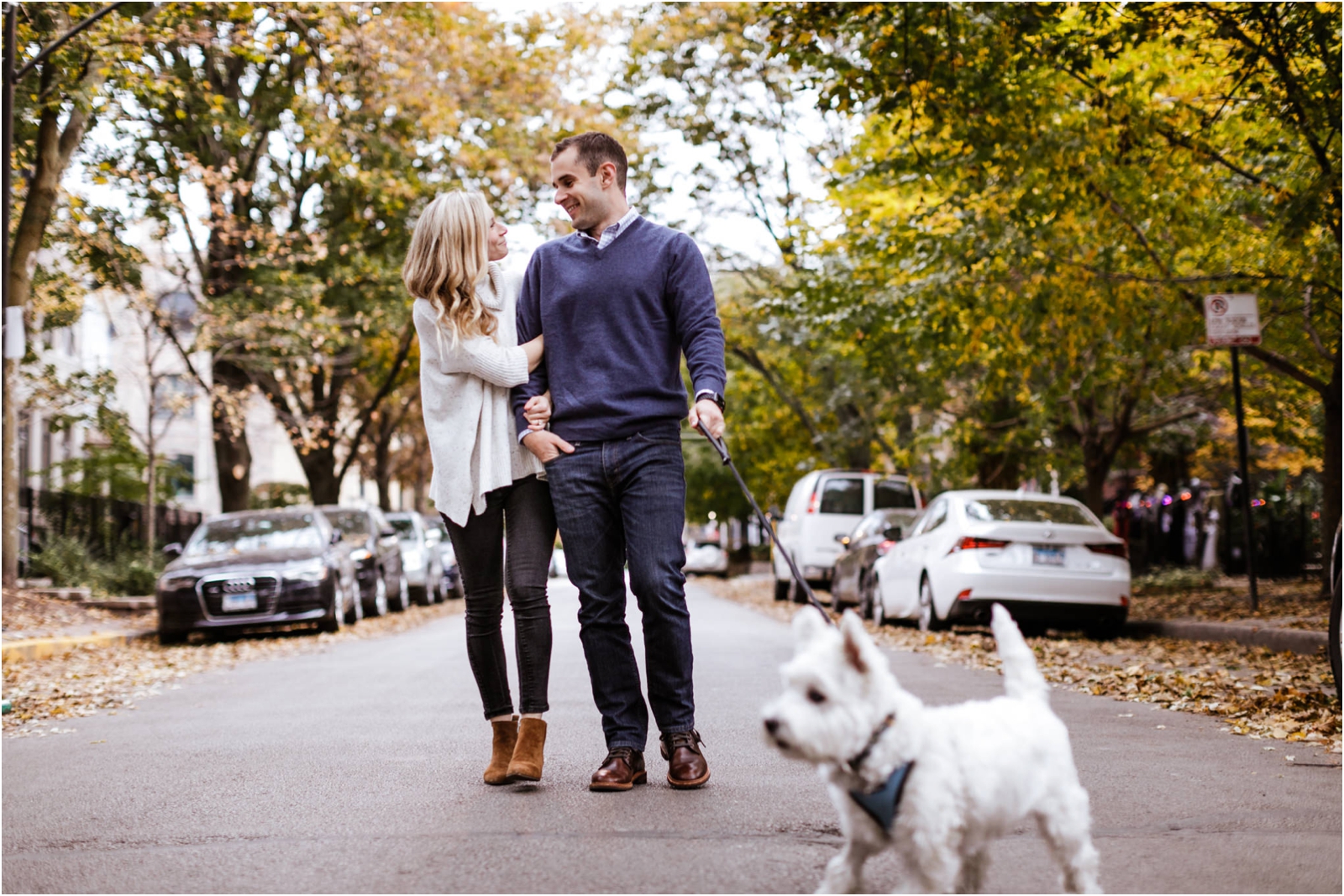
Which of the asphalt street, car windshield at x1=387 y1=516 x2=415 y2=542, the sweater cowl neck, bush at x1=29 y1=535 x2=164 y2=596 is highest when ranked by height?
the sweater cowl neck

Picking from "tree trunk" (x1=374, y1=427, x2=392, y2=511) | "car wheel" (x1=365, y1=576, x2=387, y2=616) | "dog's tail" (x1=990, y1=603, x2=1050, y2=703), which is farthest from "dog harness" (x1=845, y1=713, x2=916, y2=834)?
"tree trunk" (x1=374, y1=427, x2=392, y2=511)

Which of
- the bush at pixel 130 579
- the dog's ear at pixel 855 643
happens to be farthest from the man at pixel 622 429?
the bush at pixel 130 579

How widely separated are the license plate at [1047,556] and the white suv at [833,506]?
8.82 meters

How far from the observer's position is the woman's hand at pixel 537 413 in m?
5.09

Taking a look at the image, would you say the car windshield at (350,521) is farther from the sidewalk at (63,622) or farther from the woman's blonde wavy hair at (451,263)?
the woman's blonde wavy hair at (451,263)

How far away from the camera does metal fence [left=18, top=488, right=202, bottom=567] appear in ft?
79.2

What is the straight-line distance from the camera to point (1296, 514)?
67.9 feet

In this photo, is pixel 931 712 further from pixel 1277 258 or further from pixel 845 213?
pixel 845 213

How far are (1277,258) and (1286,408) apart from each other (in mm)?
10688

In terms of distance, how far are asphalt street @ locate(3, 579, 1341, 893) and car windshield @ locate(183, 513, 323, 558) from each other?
9.49 m

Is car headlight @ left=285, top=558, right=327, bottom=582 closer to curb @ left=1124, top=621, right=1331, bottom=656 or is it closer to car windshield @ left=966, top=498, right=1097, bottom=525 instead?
car windshield @ left=966, top=498, right=1097, bottom=525

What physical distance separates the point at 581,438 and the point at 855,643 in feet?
7.38

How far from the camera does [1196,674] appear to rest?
32.0 ft

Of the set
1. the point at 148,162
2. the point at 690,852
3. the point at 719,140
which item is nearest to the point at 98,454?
the point at 148,162
